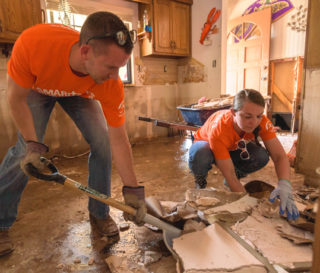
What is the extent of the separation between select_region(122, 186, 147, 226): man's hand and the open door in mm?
4947

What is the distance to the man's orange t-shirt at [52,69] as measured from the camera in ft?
3.16

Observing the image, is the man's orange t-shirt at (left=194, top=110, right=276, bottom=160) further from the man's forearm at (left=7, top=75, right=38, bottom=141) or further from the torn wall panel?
the man's forearm at (left=7, top=75, right=38, bottom=141)

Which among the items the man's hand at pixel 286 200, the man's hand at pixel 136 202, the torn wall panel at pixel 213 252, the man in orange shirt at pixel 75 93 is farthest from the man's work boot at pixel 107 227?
the man's hand at pixel 286 200

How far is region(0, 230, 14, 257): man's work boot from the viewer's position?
1166mm

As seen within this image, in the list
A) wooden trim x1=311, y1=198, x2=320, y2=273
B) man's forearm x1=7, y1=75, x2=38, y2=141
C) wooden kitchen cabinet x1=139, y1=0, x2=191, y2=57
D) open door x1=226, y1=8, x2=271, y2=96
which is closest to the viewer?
wooden trim x1=311, y1=198, x2=320, y2=273

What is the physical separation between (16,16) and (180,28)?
8.01 ft

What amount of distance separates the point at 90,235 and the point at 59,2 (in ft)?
9.83

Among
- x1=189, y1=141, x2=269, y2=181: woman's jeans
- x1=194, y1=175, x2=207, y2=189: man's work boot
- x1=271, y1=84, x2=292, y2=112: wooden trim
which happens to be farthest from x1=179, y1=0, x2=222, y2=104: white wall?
x1=194, y1=175, x2=207, y2=189: man's work boot

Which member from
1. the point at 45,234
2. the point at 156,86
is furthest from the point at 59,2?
the point at 45,234

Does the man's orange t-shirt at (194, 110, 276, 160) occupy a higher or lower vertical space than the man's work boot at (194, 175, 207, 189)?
higher

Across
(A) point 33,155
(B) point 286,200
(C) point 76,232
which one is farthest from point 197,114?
(A) point 33,155

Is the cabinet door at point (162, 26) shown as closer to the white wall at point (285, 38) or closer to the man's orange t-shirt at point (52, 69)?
the man's orange t-shirt at point (52, 69)

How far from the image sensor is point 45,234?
1360mm

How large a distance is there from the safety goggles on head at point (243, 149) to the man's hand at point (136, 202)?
2.63 feet
